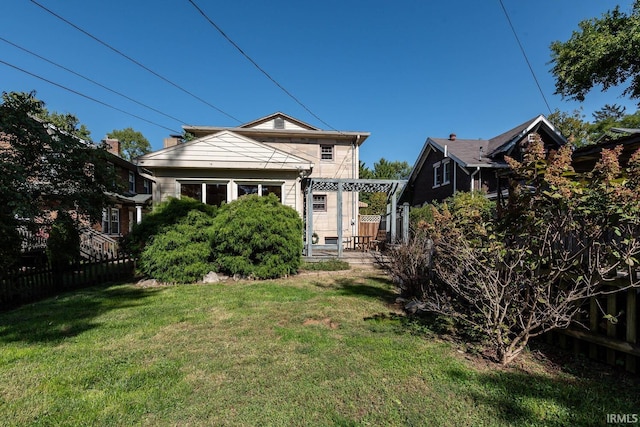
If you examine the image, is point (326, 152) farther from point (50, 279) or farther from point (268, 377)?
point (268, 377)

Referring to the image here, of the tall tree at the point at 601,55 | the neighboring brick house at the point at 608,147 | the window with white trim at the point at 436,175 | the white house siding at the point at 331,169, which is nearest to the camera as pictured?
the neighboring brick house at the point at 608,147

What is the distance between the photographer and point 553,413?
235 centimetres

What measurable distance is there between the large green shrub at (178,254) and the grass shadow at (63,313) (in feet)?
2.05

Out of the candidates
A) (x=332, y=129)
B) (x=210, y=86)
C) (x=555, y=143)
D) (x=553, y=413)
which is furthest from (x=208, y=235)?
(x=555, y=143)

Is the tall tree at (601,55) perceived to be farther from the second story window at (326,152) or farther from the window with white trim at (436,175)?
the second story window at (326,152)

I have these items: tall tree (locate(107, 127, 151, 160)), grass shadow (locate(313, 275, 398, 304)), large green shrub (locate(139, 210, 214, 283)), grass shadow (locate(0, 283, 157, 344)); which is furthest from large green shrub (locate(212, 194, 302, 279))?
tall tree (locate(107, 127, 151, 160))

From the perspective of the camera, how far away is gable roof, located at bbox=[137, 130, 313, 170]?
10367 mm

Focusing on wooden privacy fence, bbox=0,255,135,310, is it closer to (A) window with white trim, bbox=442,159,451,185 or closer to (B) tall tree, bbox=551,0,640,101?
(A) window with white trim, bbox=442,159,451,185

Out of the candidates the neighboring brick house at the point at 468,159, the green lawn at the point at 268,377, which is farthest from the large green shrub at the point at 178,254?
the neighboring brick house at the point at 468,159

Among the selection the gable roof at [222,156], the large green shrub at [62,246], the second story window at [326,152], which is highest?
the second story window at [326,152]

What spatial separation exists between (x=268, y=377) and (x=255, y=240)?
16.8ft

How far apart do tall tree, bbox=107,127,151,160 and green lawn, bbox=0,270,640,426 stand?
57118 millimetres

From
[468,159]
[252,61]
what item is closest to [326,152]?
[252,61]

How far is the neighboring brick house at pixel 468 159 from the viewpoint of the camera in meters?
17.6
